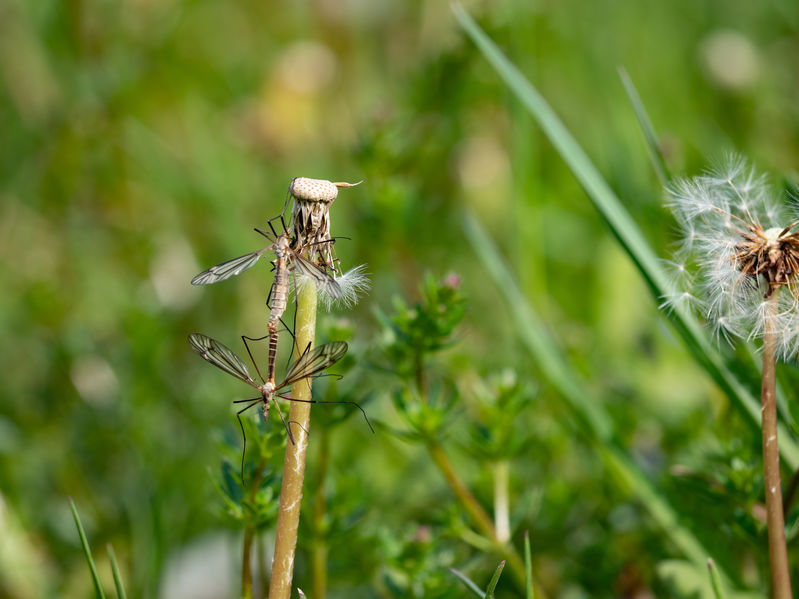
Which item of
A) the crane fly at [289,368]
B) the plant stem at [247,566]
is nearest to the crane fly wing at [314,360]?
the crane fly at [289,368]

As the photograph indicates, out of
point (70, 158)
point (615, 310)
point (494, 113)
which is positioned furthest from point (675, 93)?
point (70, 158)

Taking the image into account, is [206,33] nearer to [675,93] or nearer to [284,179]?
[284,179]

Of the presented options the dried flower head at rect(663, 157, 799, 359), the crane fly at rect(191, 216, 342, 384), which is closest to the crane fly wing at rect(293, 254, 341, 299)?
the crane fly at rect(191, 216, 342, 384)

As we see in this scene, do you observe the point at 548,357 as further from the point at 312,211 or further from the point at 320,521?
the point at 312,211

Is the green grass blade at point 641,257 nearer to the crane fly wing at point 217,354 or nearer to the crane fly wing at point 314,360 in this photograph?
the crane fly wing at point 314,360

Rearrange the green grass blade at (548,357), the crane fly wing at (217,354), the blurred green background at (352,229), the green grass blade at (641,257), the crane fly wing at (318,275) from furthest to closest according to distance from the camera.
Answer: the blurred green background at (352,229), the green grass blade at (548,357), the green grass blade at (641,257), the crane fly wing at (217,354), the crane fly wing at (318,275)
